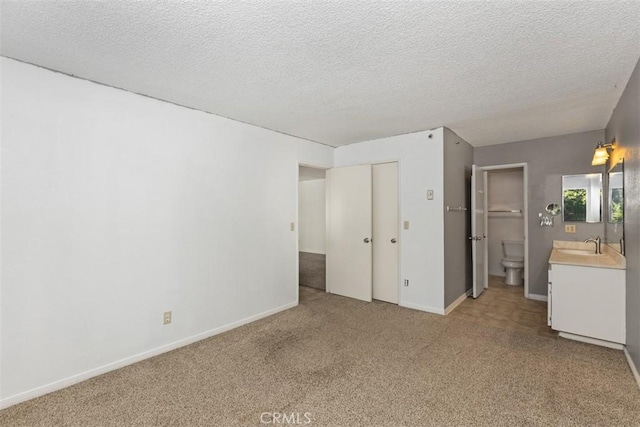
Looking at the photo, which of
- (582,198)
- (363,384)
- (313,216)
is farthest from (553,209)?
(313,216)

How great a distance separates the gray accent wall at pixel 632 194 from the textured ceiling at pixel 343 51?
7.2 inches

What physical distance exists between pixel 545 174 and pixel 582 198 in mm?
542

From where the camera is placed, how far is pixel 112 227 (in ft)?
8.17

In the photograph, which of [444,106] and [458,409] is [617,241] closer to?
[444,106]

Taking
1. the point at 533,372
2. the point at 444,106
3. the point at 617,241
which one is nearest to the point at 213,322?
the point at 533,372

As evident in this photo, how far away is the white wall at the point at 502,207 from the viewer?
5.67 metres

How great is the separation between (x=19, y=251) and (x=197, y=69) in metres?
1.75

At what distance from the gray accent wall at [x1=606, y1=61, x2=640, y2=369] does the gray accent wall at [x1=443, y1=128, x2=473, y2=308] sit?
1588mm

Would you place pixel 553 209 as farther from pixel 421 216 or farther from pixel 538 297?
pixel 421 216

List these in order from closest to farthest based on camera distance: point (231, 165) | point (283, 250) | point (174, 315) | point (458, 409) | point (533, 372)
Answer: point (458, 409), point (533, 372), point (174, 315), point (231, 165), point (283, 250)

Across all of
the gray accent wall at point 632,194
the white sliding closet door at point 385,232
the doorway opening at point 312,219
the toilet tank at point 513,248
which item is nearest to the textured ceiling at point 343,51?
the gray accent wall at point 632,194

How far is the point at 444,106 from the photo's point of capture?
3.04 metres

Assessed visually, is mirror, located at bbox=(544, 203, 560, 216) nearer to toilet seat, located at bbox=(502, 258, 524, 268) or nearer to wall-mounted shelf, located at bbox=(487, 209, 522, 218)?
toilet seat, located at bbox=(502, 258, 524, 268)

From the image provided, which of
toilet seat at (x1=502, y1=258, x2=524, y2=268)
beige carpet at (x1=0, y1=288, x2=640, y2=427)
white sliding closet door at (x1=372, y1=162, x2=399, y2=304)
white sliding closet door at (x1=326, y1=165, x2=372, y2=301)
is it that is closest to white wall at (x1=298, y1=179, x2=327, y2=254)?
white sliding closet door at (x1=326, y1=165, x2=372, y2=301)
